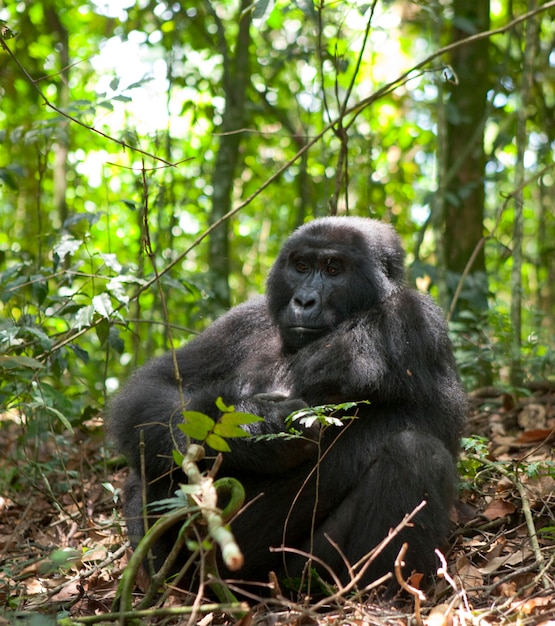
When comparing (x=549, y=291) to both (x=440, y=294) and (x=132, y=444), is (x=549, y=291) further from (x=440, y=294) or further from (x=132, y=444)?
(x=132, y=444)

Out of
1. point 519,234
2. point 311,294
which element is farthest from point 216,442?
point 519,234

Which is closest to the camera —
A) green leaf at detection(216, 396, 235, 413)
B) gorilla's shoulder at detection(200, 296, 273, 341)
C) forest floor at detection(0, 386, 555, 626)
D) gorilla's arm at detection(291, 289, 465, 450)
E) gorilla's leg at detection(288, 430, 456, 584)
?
green leaf at detection(216, 396, 235, 413)

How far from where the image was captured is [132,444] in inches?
157

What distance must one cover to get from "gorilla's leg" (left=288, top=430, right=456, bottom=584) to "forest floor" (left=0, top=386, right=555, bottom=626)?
0.19m

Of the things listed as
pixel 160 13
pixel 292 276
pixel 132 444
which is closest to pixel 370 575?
pixel 132 444

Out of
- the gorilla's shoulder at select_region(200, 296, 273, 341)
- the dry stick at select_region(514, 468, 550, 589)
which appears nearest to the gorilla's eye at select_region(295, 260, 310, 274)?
the gorilla's shoulder at select_region(200, 296, 273, 341)

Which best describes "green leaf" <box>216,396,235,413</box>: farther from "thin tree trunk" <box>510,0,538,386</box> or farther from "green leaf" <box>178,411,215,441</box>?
"thin tree trunk" <box>510,0,538,386</box>

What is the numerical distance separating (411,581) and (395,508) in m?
0.32

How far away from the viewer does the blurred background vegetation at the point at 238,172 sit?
200 inches

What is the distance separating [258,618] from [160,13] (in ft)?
22.2

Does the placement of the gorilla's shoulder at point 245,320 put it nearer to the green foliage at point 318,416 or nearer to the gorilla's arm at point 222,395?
the gorilla's arm at point 222,395

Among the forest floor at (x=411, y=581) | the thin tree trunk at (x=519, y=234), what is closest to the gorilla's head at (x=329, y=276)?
the forest floor at (x=411, y=581)

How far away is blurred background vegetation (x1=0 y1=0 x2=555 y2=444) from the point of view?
5.09 meters

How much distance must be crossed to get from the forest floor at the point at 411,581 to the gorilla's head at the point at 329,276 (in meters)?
1.03
